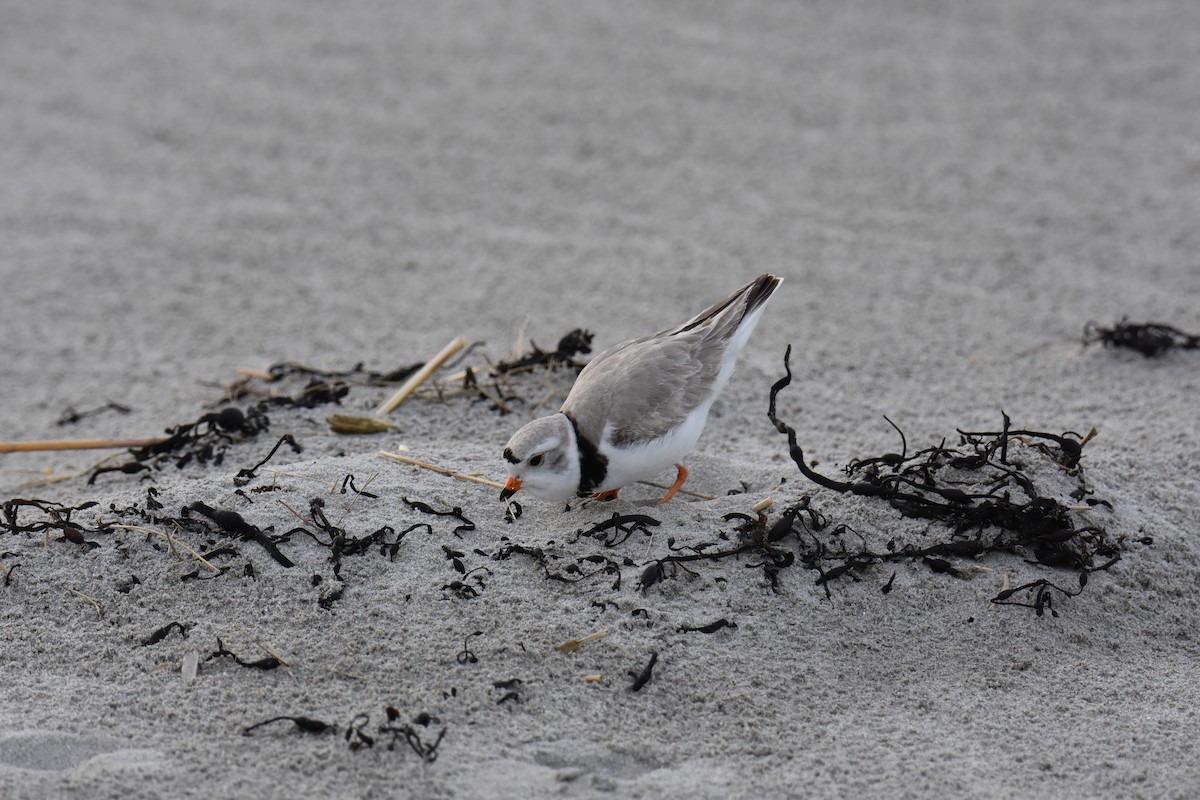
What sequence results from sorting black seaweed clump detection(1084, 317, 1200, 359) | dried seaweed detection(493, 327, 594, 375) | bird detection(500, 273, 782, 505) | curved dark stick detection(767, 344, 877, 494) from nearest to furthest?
1. curved dark stick detection(767, 344, 877, 494)
2. bird detection(500, 273, 782, 505)
3. dried seaweed detection(493, 327, 594, 375)
4. black seaweed clump detection(1084, 317, 1200, 359)

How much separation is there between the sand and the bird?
169 mm

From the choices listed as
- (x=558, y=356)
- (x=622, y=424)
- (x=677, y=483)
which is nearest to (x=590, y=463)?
(x=622, y=424)

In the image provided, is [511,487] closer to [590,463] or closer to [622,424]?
[590,463]

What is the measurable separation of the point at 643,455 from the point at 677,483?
32cm

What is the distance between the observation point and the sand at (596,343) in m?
3.02

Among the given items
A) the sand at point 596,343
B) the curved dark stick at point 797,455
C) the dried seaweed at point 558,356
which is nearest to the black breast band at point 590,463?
the sand at point 596,343

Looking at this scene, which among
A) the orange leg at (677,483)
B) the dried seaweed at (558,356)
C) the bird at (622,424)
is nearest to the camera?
the bird at (622,424)

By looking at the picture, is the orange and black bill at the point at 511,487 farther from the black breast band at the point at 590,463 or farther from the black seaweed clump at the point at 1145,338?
the black seaweed clump at the point at 1145,338

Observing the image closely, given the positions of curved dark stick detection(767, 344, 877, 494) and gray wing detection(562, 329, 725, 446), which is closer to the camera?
curved dark stick detection(767, 344, 877, 494)

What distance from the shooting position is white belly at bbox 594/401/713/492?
3.67 m

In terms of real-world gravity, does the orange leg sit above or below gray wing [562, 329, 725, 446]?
below

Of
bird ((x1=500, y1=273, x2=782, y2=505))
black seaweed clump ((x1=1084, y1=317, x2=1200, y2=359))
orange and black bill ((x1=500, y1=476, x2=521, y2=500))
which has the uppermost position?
bird ((x1=500, y1=273, x2=782, y2=505))

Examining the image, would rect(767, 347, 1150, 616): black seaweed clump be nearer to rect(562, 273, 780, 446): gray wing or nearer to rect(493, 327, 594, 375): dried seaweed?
rect(562, 273, 780, 446): gray wing

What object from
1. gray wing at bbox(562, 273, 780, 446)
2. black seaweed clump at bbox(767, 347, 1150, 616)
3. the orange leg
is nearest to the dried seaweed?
gray wing at bbox(562, 273, 780, 446)
